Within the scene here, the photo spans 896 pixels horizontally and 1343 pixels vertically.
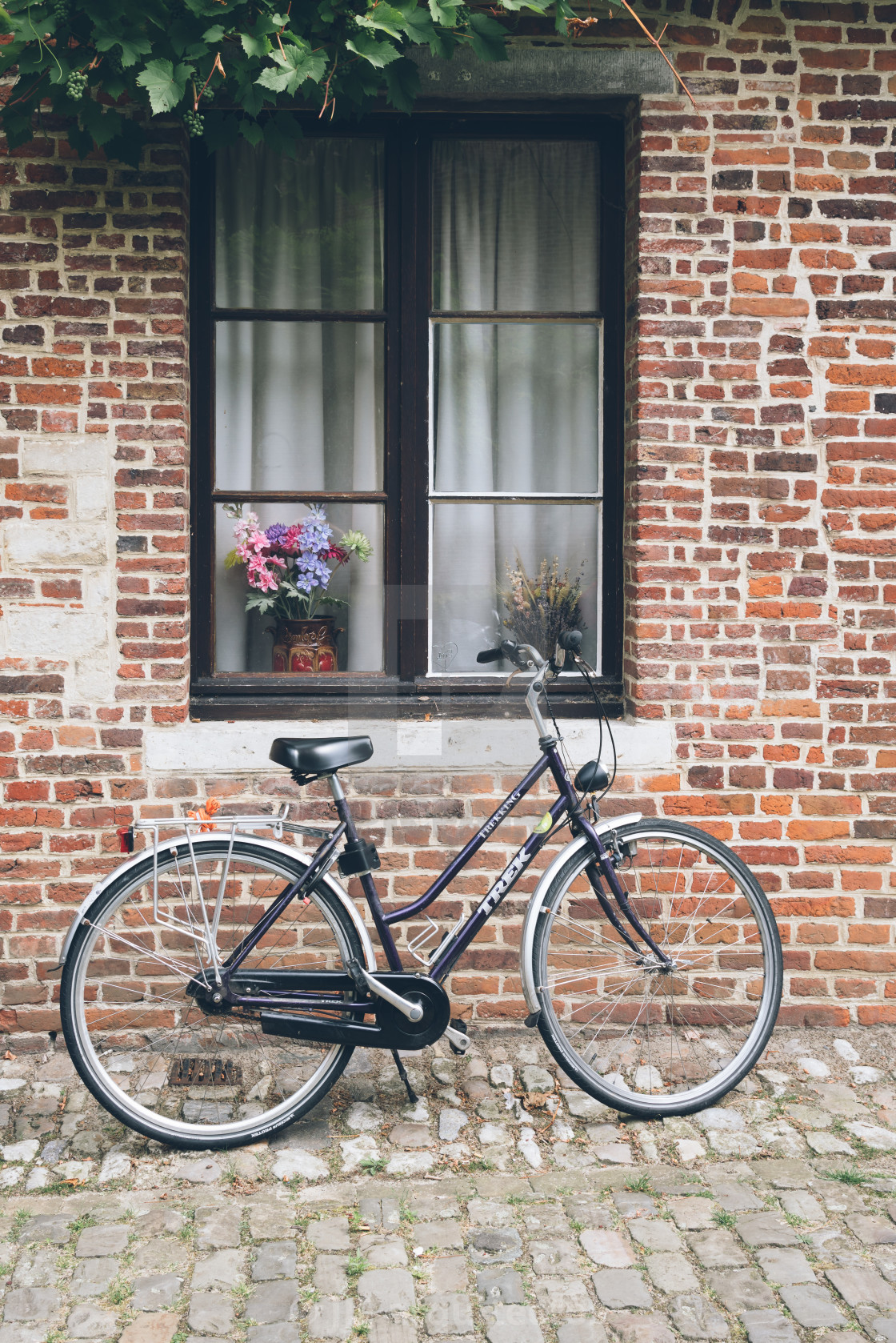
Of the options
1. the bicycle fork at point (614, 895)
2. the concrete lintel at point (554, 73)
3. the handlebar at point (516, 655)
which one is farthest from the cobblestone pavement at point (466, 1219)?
the concrete lintel at point (554, 73)

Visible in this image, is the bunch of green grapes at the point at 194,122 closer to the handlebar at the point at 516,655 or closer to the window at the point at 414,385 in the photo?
the window at the point at 414,385

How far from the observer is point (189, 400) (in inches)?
160

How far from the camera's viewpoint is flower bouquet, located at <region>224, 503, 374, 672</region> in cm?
410

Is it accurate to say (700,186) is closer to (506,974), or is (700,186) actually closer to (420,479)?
(420,479)

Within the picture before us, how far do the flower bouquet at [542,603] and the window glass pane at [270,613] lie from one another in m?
0.48

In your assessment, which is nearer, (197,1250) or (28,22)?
(197,1250)

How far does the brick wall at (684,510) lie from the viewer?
12.6 ft

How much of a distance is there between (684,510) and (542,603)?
2.03 feet

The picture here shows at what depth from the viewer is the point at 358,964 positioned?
129 inches

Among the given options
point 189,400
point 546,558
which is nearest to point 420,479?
point 546,558

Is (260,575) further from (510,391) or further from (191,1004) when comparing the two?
(191,1004)

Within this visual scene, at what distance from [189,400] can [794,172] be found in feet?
7.26

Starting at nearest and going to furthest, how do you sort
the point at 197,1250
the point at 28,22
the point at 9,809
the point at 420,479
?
the point at 197,1250 < the point at 28,22 < the point at 9,809 < the point at 420,479

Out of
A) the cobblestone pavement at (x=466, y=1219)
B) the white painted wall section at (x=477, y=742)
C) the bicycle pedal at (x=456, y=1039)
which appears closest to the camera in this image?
the cobblestone pavement at (x=466, y=1219)
